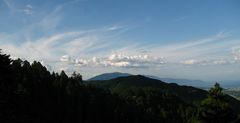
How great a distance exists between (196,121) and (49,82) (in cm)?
9274

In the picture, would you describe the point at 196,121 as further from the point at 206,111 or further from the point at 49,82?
the point at 49,82

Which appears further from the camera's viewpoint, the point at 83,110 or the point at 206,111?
the point at 83,110

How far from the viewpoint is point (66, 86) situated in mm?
128625

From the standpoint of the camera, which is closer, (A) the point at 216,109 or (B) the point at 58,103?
(A) the point at 216,109

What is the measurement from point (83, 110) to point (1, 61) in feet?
298

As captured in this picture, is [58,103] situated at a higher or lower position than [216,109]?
lower

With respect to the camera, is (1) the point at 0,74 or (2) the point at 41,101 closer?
(1) the point at 0,74

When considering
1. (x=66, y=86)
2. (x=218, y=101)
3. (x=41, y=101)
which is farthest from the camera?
(x=66, y=86)

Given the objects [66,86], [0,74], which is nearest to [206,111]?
[0,74]

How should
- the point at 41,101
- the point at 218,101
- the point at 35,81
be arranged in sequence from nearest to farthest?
1. the point at 218,101
2. the point at 41,101
3. the point at 35,81

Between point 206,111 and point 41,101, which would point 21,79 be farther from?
point 206,111

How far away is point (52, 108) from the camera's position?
104 m

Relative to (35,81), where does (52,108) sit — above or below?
below

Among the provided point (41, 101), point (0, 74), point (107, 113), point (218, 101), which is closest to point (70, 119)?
point (41, 101)
